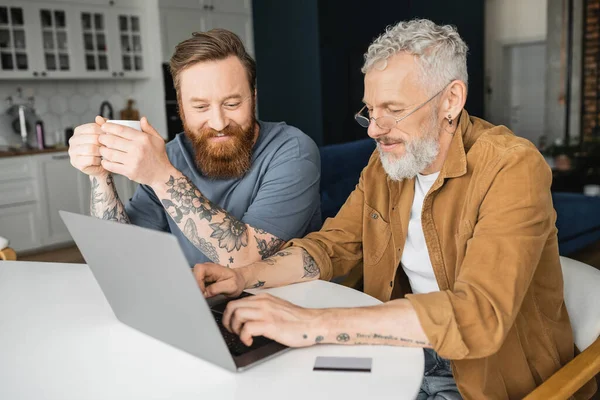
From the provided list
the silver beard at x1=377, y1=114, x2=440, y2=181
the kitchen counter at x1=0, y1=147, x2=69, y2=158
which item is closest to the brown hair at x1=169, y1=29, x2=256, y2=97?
the silver beard at x1=377, y1=114, x2=440, y2=181

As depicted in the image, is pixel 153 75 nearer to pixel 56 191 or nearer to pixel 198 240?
pixel 56 191

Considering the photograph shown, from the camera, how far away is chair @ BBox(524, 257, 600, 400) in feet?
3.73

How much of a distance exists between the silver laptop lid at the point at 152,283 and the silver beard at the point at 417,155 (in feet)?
2.32

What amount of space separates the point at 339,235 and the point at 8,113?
4781 millimetres

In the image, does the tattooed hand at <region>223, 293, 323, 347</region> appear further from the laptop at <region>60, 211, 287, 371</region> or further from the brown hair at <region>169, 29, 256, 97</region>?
the brown hair at <region>169, 29, 256, 97</region>

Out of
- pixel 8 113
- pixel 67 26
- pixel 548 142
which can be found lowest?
pixel 548 142

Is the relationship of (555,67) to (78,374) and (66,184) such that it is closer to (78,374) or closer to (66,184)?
(66,184)

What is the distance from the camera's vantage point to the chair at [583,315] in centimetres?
114

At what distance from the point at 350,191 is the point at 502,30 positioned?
6.91 metres

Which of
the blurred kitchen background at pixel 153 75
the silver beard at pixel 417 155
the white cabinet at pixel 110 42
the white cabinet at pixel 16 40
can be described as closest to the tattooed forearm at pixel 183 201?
the silver beard at pixel 417 155

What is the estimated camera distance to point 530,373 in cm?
132

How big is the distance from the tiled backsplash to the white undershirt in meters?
4.97

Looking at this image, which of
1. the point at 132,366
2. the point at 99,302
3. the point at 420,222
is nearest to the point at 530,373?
the point at 420,222

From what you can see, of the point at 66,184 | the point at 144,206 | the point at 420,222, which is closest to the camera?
the point at 420,222
